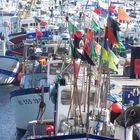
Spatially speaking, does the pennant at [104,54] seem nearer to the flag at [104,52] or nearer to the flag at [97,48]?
the flag at [104,52]

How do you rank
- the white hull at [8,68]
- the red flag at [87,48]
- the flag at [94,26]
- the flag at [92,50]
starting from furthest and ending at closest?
the white hull at [8,68] < the flag at [94,26] < the flag at [92,50] < the red flag at [87,48]

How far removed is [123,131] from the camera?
23.7 metres

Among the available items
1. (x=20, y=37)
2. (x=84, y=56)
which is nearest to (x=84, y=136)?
(x=84, y=56)

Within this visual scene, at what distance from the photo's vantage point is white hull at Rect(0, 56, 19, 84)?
190 feet

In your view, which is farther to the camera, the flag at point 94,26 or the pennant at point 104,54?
the flag at point 94,26

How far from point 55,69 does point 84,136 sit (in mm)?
13462

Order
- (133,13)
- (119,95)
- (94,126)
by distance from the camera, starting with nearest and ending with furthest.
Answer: (94,126), (119,95), (133,13)

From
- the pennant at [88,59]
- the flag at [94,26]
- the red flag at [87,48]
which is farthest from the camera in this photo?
the flag at [94,26]

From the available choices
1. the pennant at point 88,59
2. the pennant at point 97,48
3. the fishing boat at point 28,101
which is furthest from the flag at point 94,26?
the fishing boat at point 28,101

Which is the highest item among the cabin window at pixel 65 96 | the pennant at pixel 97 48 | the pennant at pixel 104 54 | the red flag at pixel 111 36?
the red flag at pixel 111 36

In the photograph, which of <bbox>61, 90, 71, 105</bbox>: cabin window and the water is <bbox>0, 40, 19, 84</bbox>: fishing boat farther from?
<bbox>61, 90, 71, 105</bbox>: cabin window

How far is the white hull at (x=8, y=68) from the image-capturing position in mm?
58031

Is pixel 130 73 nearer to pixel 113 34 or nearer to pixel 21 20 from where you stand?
pixel 113 34

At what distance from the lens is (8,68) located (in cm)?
5825
